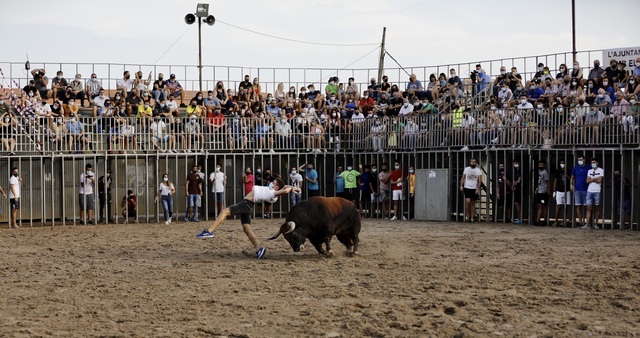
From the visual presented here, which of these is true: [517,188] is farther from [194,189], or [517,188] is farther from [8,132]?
[8,132]

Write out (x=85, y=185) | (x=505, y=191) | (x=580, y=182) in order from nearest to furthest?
(x=580, y=182) < (x=505, y=191) < (x=85, y=185)

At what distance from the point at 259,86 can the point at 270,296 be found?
26.4 m

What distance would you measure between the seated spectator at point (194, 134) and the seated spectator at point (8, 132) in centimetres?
628

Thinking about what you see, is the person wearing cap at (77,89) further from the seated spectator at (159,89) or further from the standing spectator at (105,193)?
the standing spectator at (105,193)

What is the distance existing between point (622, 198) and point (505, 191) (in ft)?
14.5

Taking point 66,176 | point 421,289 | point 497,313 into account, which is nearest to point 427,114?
point 66,176

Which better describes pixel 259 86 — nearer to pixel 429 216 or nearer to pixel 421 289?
pixel 429 216

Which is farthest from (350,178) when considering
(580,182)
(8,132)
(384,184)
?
(8,132)

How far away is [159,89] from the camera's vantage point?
38.1m

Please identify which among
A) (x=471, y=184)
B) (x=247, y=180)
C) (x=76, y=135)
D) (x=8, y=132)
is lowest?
(x=471, y=184)

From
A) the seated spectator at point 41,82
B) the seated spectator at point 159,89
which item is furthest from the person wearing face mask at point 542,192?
the seated spectator at point 41,82

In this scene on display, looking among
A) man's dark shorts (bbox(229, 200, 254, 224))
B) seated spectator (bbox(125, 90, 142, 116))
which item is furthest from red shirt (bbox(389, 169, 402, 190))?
man's dark shorts (bbox(229, 200, 254, 224))

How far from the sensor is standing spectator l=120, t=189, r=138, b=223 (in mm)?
35375

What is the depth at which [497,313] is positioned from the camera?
539 inches
